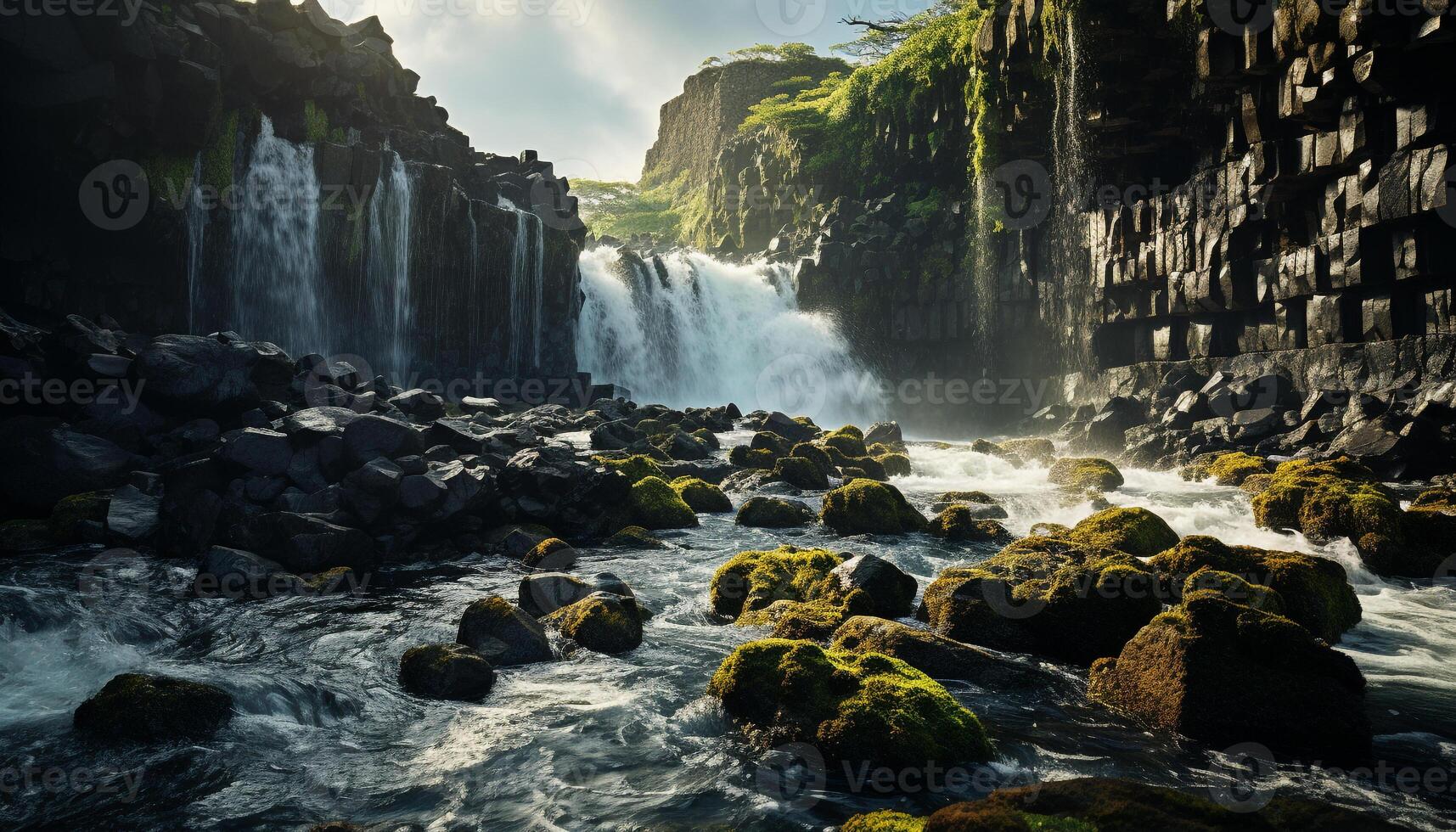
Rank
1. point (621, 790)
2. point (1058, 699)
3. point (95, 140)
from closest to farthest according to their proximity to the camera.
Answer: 1. point (621, 790)
2. point (1058, 699)
3. point (95, 140)

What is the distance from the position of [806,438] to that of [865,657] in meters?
Answer: 19.3

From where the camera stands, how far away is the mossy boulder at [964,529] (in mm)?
13562

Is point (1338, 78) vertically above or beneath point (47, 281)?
above

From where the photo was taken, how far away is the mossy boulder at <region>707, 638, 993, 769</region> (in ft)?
18.3

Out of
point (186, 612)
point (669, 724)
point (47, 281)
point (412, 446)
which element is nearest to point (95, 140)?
point (47, 281)

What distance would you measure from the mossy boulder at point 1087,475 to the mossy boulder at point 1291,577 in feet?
28.2

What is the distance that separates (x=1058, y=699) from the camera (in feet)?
22.1

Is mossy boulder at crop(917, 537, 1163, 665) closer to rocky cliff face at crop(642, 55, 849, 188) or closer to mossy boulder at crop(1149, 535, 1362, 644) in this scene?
mossy boulder at crop(1149, 535, 1362, 644)

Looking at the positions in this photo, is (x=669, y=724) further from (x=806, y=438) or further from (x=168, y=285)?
(x=168, y=285)

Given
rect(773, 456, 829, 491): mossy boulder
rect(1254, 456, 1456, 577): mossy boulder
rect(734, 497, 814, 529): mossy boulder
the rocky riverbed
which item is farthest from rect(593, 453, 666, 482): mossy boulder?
rect(1254, 456, 1456, 577): mossy boulder

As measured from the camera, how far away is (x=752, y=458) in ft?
65.7

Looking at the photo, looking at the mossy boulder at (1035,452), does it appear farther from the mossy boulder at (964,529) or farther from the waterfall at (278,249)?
the waterfall at (278,249)
